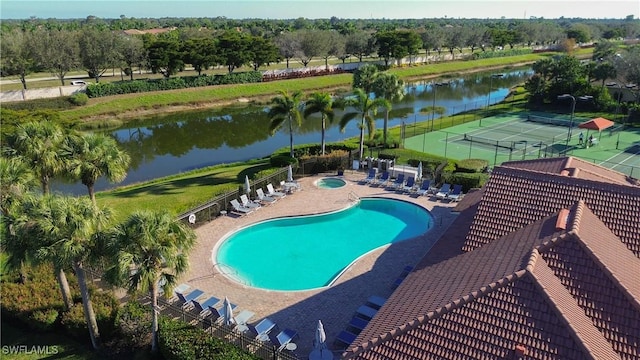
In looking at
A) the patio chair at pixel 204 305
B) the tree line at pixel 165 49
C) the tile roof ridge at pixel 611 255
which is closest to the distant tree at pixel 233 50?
the tree line at pixel 165 49

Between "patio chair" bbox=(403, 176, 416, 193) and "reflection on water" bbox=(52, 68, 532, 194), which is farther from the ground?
"patio chair" bbox=(403, 176, 416, 193)

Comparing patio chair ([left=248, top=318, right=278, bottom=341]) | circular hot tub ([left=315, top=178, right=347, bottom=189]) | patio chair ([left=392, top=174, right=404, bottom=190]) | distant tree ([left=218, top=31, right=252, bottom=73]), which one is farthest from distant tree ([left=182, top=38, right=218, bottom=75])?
patio chair ([left=248, top=318, right=278, bottom=341])

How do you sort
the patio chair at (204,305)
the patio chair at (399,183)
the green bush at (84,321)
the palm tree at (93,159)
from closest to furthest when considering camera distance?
the green bush at (84,321)
the patio chair at (204,305)
the palm tree at (93,159)
the patio chair at (399,183)

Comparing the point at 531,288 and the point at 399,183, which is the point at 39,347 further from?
the point at 399,183

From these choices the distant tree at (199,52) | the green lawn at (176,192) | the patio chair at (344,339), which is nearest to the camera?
the patio chair at (344,339)

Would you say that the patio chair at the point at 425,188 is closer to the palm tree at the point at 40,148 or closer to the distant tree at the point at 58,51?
the palm tree at the point at 40,148

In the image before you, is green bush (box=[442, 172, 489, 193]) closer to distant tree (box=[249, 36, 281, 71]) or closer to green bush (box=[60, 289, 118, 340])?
green bush (box=[60, 289, 118, 340])

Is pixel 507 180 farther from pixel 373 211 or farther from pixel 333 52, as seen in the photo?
pixel 333 52

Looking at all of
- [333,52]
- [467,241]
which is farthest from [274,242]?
[333,52]
